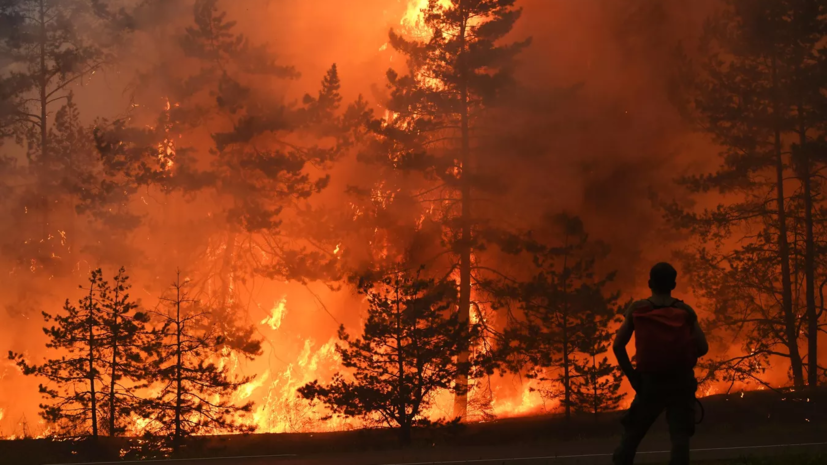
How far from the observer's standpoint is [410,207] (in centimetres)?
2214

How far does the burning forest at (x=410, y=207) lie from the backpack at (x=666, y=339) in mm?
9133

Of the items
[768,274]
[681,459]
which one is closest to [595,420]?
[768,274]

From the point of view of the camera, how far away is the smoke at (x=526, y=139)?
22969 millimetres

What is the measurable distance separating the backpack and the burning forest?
30.0 ft

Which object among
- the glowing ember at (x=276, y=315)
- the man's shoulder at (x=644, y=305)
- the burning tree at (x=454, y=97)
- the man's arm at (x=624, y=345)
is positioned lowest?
the man's arm at (x=624, y=345)

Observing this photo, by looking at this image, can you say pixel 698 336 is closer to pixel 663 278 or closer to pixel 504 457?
pixel 663 278

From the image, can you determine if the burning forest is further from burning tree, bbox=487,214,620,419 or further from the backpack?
the backpack

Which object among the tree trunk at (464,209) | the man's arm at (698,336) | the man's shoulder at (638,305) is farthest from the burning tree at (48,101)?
the man's arm at (698,336)

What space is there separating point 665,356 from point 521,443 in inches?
340

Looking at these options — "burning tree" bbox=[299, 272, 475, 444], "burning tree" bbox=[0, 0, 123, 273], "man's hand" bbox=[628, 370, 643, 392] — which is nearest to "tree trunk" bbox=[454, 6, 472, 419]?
"burning tree" bbox=[299, 272, 475, 444]

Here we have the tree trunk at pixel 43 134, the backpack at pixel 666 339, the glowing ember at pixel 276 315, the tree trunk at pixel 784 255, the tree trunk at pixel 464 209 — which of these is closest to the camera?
the backpack at pixel 666 339

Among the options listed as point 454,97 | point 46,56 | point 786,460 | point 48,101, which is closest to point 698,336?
point 786,460

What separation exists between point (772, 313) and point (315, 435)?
1284 centimetres

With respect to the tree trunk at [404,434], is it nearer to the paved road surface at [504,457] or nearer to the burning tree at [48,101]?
the paved road surface at [504,457]
